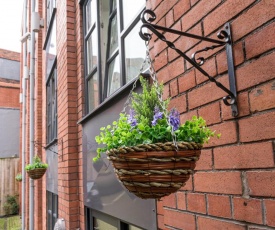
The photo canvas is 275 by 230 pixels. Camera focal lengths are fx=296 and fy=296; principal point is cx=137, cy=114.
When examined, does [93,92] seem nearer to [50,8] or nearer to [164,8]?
[164,8]

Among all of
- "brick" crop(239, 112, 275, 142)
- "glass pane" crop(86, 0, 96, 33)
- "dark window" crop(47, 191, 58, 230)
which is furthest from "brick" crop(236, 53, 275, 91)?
"dark window" crop(47, 191, 58, 230)

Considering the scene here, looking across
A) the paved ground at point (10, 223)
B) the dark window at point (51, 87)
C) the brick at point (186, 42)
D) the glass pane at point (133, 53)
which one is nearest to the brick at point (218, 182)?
the brick at point (186, 42)

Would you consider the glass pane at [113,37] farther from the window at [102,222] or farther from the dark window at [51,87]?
the dark window at [51,87]

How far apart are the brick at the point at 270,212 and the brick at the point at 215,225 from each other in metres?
0.12

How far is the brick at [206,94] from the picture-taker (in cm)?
125

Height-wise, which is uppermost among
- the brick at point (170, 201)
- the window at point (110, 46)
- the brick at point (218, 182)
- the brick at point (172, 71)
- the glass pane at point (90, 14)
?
the glass pane at point (90, 14)

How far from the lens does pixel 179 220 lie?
4.77 feet

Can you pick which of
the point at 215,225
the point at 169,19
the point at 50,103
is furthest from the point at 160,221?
the point at 50,103

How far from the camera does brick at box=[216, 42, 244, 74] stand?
3.79ft

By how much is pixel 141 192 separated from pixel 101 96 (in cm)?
230

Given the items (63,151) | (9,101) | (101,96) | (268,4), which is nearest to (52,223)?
(63,151)

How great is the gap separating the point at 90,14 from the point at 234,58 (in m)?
3.02

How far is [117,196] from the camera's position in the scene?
2.54 meters

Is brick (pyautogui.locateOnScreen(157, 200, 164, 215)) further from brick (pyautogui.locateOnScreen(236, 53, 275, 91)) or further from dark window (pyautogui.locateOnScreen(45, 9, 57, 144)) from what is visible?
dark window (pyautogui.locateOnScreen(45, 9, 57, 144))
